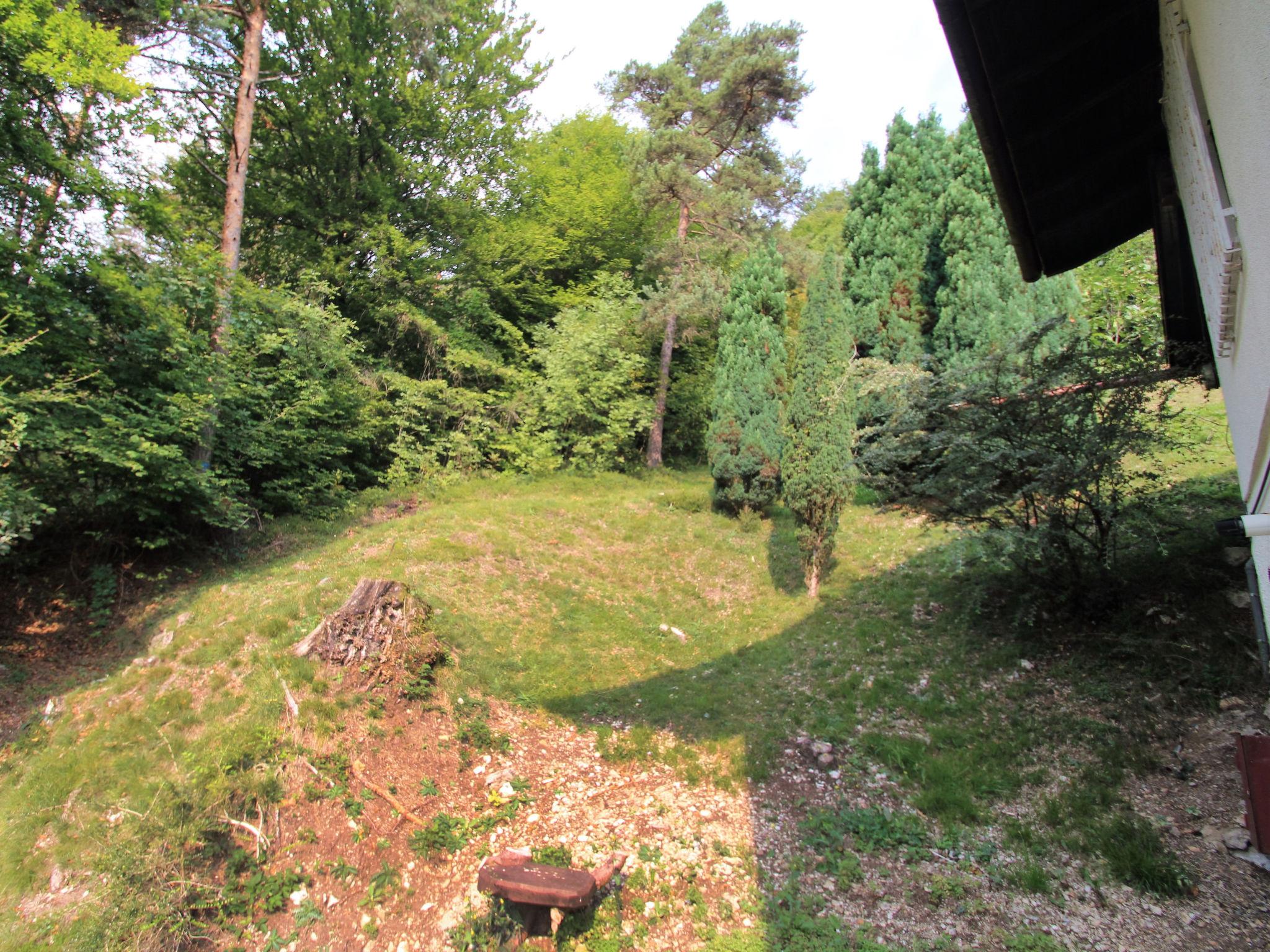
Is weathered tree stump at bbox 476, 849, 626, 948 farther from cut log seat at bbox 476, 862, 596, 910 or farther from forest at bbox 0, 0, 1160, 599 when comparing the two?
forest at bbox 0, 0, 1160, 599

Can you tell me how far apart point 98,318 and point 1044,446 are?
1074 centimetres

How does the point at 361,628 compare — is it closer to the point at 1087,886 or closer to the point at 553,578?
the point at 553,578

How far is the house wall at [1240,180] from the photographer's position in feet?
6.69

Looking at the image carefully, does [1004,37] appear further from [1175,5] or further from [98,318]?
[98,318]

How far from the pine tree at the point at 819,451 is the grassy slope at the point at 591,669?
793 mm

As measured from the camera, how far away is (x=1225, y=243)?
8.97ft

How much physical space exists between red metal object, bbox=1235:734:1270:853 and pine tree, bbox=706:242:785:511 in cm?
904

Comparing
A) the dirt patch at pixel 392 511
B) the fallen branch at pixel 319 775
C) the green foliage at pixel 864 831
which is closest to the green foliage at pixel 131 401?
the dirt patch at pixel 392 511

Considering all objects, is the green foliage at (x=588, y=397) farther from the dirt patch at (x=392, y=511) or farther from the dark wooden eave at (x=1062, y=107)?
the dark wooden eave at (x=1062, y=107)

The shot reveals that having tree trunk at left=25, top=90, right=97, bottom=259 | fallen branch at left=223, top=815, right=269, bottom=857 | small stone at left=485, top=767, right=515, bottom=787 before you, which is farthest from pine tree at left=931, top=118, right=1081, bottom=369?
tree trunk at left=25, top=90, right=97, bottom=259

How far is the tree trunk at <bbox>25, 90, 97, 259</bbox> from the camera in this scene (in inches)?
291

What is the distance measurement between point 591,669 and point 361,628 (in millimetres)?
2650

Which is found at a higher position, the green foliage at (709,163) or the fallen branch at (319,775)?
the green foliage at (709,163)

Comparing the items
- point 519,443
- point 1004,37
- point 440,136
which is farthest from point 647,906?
point 440,136
